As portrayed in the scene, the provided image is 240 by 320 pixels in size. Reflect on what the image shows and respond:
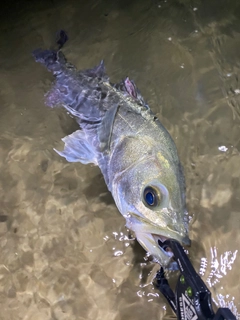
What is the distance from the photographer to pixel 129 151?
2.05 metres

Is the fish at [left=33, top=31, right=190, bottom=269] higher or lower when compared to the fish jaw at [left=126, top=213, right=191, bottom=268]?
higher

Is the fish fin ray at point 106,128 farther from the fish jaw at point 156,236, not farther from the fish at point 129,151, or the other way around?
the fish jaw at point 156,236

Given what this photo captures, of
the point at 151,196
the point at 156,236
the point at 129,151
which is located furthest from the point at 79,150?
the point at 156,236

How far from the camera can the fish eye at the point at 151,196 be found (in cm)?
183

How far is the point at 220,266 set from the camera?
2.18m

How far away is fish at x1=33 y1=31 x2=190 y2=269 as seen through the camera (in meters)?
1.82

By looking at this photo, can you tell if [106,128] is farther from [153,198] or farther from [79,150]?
[153,198]

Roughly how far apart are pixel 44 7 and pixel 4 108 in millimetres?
1195

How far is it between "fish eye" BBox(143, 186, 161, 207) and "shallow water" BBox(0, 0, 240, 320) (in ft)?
1.76

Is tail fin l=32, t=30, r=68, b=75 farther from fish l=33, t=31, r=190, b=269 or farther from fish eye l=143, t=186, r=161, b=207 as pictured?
fish eye l=143, t=186, r=161, b=207

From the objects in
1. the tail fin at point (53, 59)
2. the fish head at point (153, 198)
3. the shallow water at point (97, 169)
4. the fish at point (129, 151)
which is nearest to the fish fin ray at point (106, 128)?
the fish at point (129, 151)

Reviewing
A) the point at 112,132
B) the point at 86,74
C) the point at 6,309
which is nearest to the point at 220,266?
the point at 112,132

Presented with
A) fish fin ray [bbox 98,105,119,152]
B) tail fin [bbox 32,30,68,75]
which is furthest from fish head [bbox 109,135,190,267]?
tail fin [bbox 32,30,68,75]

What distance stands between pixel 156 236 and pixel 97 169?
88cm
